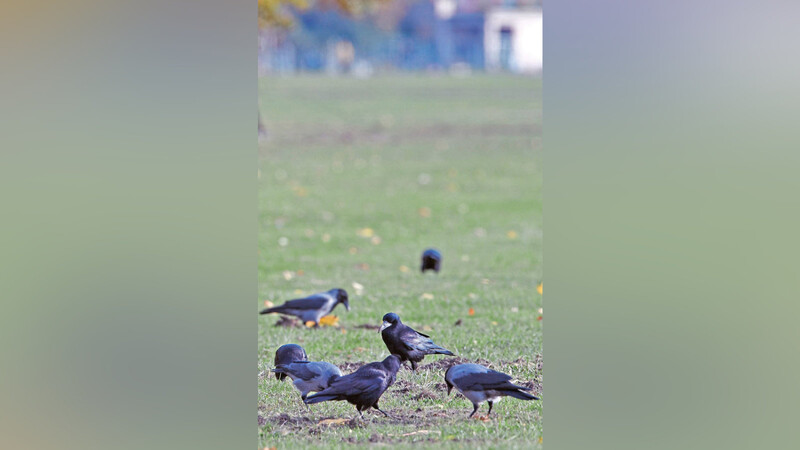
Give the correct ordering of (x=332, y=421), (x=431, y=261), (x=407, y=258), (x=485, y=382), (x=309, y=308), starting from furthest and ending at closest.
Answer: (x=407, y=258) → (x=431, y=261) → (x=309, y=308) → (x=332, y=421) → (x=485, y=382)

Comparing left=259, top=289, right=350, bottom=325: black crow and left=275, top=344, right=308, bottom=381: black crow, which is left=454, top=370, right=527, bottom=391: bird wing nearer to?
left=275, top=344, right=308, bottom=381: black crow

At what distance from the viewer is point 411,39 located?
67625 mm

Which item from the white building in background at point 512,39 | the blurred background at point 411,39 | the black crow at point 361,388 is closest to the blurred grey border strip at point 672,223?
the black crow at point 361,388

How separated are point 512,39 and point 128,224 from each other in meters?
56.7

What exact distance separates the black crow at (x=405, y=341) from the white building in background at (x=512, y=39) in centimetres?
4802

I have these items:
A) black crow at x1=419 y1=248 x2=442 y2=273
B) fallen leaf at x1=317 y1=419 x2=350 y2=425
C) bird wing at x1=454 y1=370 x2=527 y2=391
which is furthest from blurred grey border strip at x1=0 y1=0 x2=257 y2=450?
black crow at x1=419 y1=248 x2=442 y2=273

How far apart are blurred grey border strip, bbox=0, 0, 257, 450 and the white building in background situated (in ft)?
161

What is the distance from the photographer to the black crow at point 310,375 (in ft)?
13.1

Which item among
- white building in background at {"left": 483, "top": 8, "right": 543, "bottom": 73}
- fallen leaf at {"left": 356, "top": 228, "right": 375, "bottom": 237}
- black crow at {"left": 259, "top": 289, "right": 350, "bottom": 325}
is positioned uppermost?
white building in background at {"left": 483, "top": 8, "right": 543, "bottom": 73}

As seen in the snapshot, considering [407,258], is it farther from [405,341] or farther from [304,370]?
[304,370]

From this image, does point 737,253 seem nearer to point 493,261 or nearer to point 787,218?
point 787,218

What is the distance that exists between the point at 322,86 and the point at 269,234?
86.6 ft

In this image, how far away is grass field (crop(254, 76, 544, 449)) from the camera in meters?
3.95

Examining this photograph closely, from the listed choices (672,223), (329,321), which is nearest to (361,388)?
(672,223)
